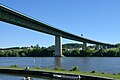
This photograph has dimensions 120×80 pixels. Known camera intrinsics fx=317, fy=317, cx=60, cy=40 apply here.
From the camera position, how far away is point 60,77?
37406 millimetres

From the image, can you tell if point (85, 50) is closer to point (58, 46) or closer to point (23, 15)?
point (58, 46)

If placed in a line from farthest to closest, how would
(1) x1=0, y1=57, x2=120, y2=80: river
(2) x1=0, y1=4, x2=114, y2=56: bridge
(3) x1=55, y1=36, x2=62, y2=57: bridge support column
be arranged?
1. (3) x1=55, y1=36, x2=62, y2=57: bridge support column
2. (2) x1=0, y1=4, x2=114, y2=56: bridge
3. (1) x1=0, y1=57, x2=120, y2=80: river

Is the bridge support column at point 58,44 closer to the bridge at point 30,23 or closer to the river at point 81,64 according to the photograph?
the bridge at point 30,23

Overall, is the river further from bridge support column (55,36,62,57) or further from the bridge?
bridge support column (55,36,62,57)

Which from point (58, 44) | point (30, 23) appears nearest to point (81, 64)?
point (30, 23)

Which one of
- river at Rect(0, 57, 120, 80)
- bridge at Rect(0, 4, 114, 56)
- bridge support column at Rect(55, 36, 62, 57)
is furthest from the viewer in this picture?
bridge support column at Rect(55, 36, 62, 57)

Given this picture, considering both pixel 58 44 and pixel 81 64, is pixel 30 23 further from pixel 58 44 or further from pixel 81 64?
pixel 58 44

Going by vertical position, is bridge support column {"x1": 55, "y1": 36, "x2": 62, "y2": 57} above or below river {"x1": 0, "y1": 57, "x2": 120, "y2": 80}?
above

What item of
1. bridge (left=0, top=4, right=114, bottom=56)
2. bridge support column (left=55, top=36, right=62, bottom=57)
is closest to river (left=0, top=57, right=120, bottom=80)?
bridge (left=0, top=4, right=114, bottom=56)

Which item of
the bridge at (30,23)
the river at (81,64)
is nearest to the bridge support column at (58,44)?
the bridge at (30,23)

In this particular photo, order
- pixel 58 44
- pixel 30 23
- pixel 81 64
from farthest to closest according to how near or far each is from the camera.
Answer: pixel 58 44, pixel 30 23, pixel 81 64

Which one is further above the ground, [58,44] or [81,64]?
[58,44]

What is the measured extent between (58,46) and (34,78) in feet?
335

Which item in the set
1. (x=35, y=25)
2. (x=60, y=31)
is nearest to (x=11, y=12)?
(x=35, y=25)
